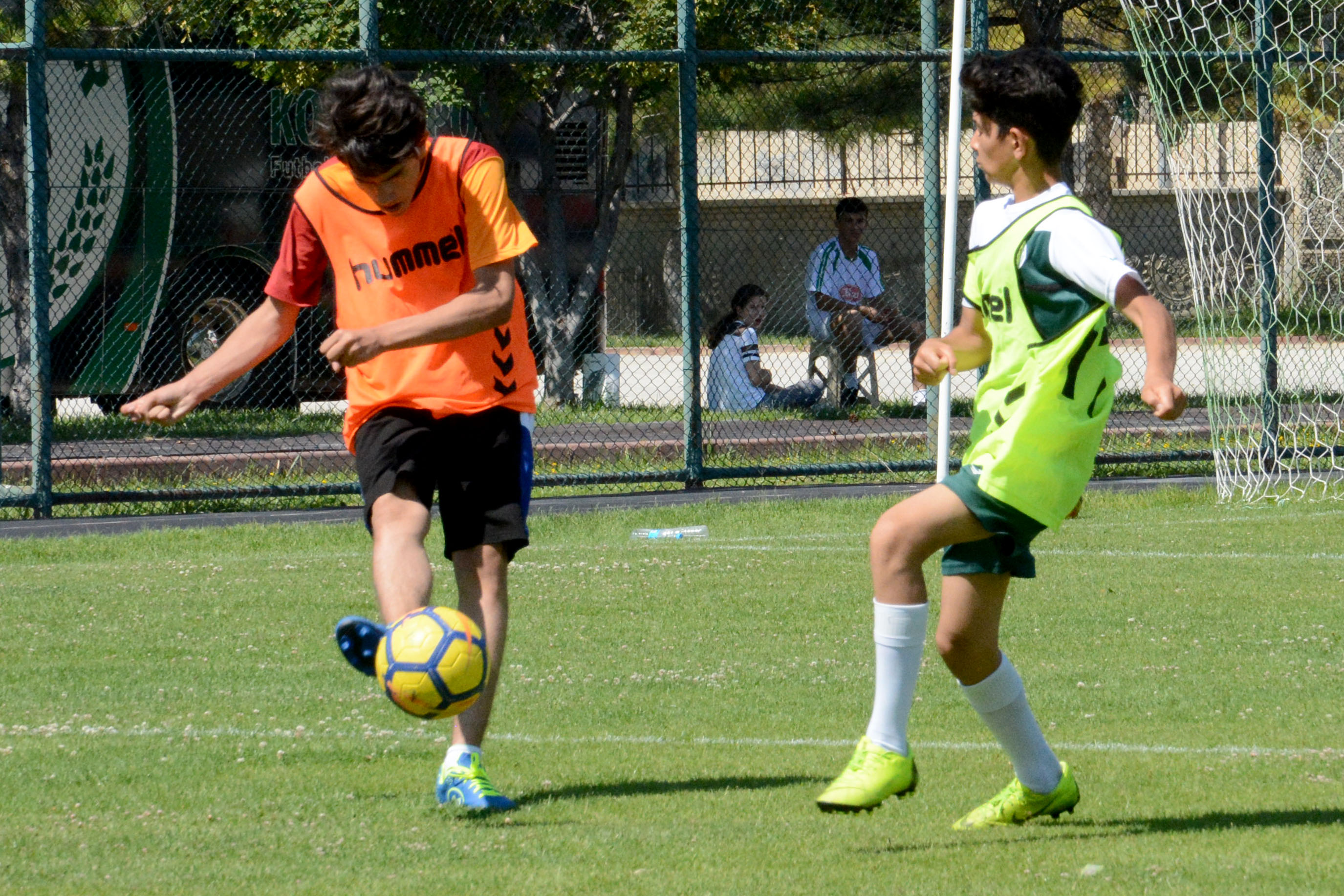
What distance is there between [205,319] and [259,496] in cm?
571

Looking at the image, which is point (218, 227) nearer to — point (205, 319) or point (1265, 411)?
point (205, 319)

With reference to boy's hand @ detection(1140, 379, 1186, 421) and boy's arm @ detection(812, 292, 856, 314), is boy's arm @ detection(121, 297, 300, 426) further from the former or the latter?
boy's arm @ detection(812, 292, 856, 314)

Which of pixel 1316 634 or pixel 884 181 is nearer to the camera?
pixel 1316 634

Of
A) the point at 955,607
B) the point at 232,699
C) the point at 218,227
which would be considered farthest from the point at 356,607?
the point at 218,227

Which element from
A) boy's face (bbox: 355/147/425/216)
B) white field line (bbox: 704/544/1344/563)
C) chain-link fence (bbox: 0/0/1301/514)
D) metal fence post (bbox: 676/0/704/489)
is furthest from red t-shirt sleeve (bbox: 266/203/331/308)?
metal fence post (bbox: 676/0/704/489)

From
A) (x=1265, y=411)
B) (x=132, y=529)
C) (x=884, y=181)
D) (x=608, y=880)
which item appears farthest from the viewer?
(x=884, y=181)

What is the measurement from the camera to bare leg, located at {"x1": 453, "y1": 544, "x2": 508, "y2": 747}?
4.98 meters

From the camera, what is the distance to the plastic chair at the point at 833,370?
14547 mm

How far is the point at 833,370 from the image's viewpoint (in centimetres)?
1462

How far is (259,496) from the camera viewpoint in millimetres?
11758

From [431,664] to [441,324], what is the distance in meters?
0.84

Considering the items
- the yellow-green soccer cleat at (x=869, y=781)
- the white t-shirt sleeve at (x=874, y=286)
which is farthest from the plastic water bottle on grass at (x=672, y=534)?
the yellow-green soccer cleat at (x=869, y=781)

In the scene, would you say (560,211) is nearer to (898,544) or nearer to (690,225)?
(690,225)

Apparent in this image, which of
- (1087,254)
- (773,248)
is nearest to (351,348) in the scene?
(1087,254)
